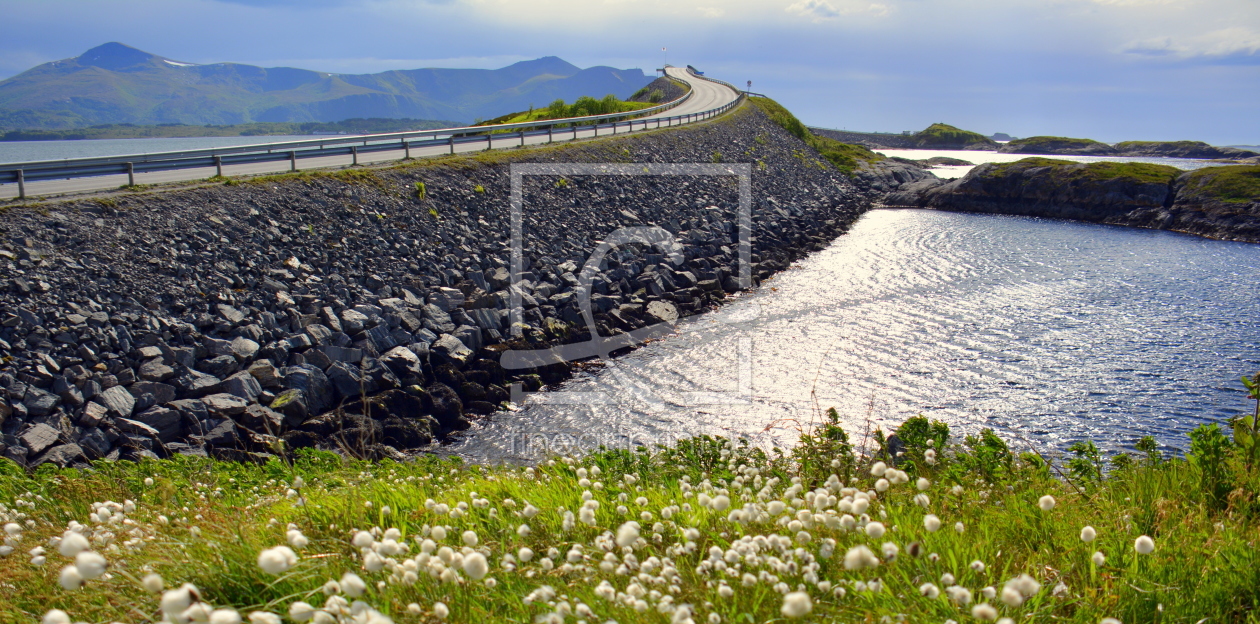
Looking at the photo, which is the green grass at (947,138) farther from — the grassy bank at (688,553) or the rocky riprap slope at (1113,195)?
the grassy bank at (688,553)

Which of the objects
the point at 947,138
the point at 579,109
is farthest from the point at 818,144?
the point at 947,138

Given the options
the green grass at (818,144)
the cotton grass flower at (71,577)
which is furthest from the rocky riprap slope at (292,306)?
the green grass at (818,144)

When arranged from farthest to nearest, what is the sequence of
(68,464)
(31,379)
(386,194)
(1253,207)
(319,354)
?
(1253,207), (386,194), (319,354), (31,379), (68,464)

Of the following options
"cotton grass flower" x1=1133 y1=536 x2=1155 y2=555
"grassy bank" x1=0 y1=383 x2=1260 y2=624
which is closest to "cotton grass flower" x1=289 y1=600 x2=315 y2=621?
"grassy bank" x1=0 y1=383 x2=1260 y2=624

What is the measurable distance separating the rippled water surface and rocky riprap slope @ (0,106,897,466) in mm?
2187

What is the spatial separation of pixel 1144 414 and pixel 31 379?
2317 centimetres

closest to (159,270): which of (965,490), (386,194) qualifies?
(386,194)

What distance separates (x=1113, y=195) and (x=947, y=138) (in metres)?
126

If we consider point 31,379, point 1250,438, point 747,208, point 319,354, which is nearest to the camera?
point 1250,438

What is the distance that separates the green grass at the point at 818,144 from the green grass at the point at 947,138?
9707cm

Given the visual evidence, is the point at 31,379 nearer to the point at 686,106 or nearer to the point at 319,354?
the point at 319,354

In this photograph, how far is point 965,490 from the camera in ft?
20.5

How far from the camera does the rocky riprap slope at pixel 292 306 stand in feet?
42.1

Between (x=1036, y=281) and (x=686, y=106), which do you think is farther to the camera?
(x=686, y=106)
